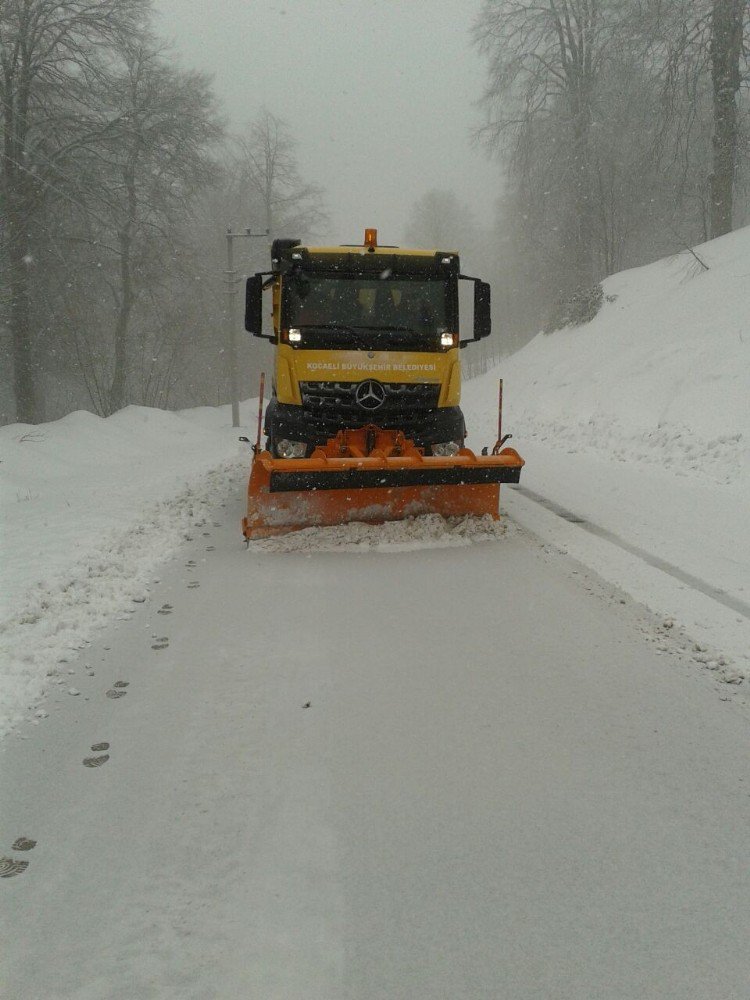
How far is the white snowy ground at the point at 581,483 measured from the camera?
4.48 m

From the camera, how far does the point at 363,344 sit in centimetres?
686

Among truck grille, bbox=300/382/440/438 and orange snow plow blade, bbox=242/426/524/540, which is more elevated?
truck grille, bbox=300/382/440/438

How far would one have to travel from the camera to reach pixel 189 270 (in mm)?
24359

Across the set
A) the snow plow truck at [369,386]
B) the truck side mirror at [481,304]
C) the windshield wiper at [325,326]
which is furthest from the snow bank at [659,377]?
the windshield wiper at [325,326]

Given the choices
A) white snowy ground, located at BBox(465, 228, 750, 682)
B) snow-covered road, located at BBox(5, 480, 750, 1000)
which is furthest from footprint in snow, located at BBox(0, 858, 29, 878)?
white snowy ground, located at BBox(465, 228, 750, 682)

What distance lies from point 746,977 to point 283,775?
1599 mm

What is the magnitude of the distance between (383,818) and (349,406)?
15.6 ft

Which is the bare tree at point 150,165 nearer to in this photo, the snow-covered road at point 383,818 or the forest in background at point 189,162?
the forest in background at point 189,162

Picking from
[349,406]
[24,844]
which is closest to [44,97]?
[349,406]

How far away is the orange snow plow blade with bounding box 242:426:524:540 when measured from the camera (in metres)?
6.02

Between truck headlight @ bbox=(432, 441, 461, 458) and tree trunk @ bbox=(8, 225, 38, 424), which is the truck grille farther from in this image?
tree trunk @ bbox=(8, 225, 38, 424)

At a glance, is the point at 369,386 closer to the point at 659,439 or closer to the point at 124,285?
the point at 659,439

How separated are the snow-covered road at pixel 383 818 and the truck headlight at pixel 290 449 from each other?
2.79 metres

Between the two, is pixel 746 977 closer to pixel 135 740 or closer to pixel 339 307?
pixel 135 740
